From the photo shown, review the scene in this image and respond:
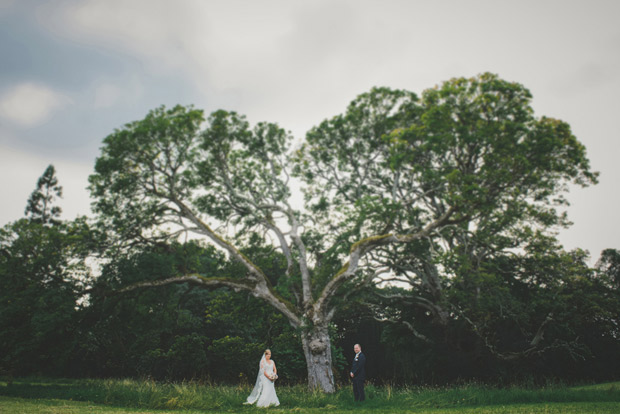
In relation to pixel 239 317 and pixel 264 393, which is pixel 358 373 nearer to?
pixel 264 393

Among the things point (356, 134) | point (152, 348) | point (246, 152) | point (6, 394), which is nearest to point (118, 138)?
Answer: point (246, 152)

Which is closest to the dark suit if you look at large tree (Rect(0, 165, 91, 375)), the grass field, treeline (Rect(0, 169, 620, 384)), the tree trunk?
the grass field

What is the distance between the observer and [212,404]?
9523 mm

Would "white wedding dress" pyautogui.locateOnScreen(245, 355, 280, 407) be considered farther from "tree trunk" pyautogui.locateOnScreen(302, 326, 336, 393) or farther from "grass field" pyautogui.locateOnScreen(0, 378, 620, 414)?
"tree trunk" pyautogui.locateOnScreen(302, 326, 336, 393)

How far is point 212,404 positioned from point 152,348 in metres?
18.0

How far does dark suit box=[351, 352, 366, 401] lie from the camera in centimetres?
1007

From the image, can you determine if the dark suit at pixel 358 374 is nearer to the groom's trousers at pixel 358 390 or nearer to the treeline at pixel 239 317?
the groom's trousers at pixel 358 390

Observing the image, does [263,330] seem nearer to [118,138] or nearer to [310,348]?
[310,348]

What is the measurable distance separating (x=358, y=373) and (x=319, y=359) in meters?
4.02

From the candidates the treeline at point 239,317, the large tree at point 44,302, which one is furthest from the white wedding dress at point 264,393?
the large tree at point 44,302

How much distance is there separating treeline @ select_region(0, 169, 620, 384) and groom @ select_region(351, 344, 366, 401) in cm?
490

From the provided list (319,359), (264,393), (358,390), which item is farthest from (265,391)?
(319,359)

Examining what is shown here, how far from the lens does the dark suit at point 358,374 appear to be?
1007cm

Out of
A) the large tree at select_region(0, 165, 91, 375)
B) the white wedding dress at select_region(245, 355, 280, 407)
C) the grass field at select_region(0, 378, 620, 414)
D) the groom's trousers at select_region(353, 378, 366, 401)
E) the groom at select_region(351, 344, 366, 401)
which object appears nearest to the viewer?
the grass field at select_region(0, 378, 620, 414)
